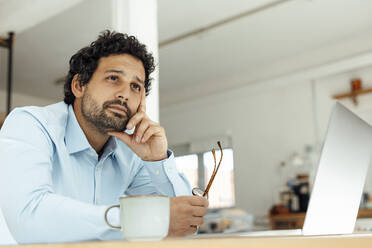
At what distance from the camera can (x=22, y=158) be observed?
93cm

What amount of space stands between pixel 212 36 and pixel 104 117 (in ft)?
13.4

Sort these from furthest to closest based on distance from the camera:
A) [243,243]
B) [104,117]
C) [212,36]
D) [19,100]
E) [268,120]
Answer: [19,100]
[268,120]
[212,36]
[104,117]
[243,243]

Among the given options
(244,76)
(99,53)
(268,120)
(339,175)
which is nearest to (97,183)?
(99,53)

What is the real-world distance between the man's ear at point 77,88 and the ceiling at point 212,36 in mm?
Answer: 2168

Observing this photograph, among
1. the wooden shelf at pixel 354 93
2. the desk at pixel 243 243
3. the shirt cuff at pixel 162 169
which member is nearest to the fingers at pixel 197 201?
the desk at pixel 243 243

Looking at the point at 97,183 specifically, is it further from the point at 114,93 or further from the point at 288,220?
the point at 288,220

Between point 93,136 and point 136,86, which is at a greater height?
point 136,86

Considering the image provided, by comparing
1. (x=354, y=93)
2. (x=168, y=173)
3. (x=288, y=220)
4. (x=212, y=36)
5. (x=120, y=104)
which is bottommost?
(x=288, y=220)

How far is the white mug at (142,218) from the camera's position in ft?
1.93

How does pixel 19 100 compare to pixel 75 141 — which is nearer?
pixel 75 141

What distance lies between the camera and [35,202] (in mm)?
825

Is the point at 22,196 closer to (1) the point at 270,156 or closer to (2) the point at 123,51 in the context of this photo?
(2) the point at 123,51

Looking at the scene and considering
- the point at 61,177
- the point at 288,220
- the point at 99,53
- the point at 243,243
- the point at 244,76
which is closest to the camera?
the point at 243,243

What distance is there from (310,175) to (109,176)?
464 centimetres
